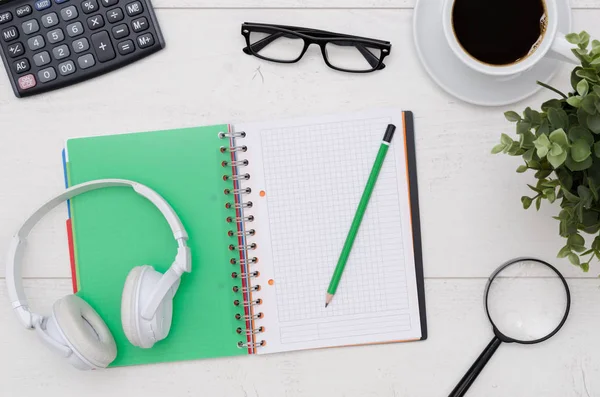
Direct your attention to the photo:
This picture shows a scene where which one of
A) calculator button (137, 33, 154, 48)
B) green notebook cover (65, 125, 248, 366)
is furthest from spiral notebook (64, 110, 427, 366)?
calculator button (137, 33, 154, 48)

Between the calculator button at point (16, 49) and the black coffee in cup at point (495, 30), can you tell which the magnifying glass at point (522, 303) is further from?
the calculator button at point (16, 49)

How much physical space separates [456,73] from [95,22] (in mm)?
419

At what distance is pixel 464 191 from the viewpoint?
2.32 ft

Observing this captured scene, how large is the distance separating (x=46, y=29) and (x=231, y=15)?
21cm

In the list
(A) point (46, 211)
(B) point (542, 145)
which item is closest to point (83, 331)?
(A) point (46, 211)

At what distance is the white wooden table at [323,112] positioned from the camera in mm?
702

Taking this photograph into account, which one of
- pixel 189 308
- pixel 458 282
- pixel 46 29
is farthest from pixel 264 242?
pixel 46 29

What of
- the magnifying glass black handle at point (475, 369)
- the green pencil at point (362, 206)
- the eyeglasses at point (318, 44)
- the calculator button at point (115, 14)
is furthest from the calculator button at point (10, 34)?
the magnifying glass black handle at point (475, 369)

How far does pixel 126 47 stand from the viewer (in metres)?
0.69

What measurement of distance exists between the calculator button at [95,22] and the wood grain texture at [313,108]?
0.06 metres

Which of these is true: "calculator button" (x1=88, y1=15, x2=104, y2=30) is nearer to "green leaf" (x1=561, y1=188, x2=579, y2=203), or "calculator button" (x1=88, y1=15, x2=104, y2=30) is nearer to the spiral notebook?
the spiral notebook

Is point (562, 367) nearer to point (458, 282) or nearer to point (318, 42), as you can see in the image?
point (458, 282)

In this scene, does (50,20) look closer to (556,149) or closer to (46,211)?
(46,211)

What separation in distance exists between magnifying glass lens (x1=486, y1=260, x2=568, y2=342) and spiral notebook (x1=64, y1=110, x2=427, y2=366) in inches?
3.6
